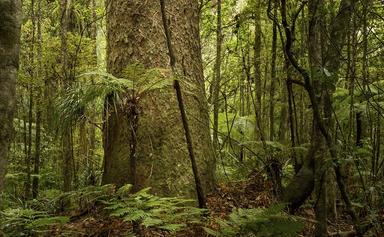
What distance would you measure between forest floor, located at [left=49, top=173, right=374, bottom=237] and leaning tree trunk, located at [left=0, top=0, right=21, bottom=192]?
1.38 m

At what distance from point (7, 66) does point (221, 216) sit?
2.49 metres

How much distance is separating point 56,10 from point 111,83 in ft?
23.4

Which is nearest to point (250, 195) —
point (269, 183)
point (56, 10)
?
point (269, 183)

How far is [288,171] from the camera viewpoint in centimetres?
580

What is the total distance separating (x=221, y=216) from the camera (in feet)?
13.8

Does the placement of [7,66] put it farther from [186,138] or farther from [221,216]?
[221,216]

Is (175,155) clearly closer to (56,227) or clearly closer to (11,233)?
(56,227)

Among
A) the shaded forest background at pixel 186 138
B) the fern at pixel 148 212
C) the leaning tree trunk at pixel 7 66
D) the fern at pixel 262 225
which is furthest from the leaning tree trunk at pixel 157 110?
the leaning tree trunk at pixel 7 66

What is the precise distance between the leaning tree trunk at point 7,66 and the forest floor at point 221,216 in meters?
1.38

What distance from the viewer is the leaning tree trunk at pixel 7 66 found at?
2543 mm

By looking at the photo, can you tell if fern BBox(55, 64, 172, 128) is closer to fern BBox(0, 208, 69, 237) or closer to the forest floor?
fern BBox(0, 208, 69, 237)

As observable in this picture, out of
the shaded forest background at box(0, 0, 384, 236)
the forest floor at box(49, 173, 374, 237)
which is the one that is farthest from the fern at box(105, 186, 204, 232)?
the forest floor at box(49, 173, 374, 237)

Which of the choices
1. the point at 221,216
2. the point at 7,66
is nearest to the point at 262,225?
the point at 221,216

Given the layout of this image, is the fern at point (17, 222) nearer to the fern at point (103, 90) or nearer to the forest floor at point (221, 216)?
the forest floor at point (221, 216)
